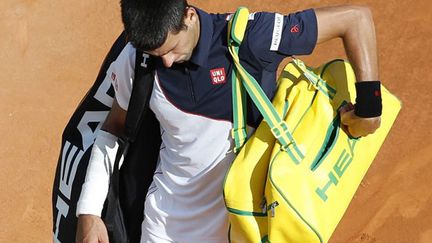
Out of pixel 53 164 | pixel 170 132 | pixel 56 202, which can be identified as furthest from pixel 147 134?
pixel 53 164

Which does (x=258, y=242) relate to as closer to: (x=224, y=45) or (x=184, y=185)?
(x=184, y=185)

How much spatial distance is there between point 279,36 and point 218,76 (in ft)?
0.88

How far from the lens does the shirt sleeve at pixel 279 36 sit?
2.56 metres

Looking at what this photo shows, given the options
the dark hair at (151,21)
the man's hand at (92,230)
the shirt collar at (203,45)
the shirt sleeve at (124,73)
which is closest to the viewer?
the dark hair at (151,21)

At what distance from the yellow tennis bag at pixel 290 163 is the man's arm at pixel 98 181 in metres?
0.63

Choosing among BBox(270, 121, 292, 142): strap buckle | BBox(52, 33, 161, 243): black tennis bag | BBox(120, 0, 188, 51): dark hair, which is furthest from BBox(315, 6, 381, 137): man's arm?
BBox(52, 33, 161, 243): black tennis bag

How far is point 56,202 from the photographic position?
11.7 feet

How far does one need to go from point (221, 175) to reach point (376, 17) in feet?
10.2

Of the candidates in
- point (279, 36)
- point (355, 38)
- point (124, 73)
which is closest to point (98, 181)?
point (124, 73)

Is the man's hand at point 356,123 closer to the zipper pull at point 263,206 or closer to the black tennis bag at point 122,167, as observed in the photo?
the zipper pull at point 263,206

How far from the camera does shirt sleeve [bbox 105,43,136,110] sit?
2750 millimetres

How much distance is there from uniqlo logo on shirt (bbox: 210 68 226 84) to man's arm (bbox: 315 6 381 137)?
0.38 metres

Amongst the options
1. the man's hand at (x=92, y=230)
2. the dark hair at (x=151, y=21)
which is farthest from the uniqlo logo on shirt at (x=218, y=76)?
the man's hand at (x=92, y=230)

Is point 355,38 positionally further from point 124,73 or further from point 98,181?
point 98,181
